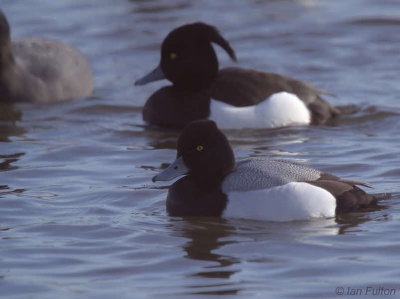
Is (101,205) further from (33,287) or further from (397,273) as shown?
(397,273)

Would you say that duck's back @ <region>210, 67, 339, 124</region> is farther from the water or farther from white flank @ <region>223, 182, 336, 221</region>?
white flank @ <region>223, 182, 336, 221</region>

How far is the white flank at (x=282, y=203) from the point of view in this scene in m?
7.34

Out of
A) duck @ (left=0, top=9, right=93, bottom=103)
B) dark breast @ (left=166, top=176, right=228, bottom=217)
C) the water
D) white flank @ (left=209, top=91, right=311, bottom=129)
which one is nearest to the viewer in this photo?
the water

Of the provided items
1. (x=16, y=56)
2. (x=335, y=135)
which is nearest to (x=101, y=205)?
(x=335, y=135)

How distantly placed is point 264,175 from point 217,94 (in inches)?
126

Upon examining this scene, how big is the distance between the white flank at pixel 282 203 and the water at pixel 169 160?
7cm

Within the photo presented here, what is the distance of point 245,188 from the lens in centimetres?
738

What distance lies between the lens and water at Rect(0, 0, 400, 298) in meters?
6.36

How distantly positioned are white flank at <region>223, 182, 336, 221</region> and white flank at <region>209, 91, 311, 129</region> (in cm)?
316

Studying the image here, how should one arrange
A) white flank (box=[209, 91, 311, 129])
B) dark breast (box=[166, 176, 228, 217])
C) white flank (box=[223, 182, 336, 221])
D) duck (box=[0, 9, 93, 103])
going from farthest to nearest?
duck (box=[0, 9, 93, 103]), white flank (box=[209, 91, 311, 129]), dark breast (box=[166, 176, 228, 217]), white flank (box=[223, 182, 336, 221])

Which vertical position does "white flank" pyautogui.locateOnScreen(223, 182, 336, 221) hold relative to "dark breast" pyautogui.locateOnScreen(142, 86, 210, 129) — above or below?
below

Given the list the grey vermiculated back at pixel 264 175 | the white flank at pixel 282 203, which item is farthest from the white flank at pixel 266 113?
the white flank at pixel 282 203

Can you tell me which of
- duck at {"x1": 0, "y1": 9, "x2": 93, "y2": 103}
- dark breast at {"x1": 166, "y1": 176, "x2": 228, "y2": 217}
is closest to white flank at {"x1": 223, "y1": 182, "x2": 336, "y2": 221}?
dark breast at {"x1": 166, "y1": 176, "x2": 228, "y2": 217}

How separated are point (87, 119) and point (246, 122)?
1.85 meters
